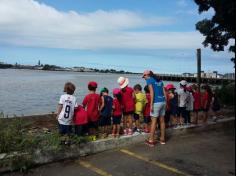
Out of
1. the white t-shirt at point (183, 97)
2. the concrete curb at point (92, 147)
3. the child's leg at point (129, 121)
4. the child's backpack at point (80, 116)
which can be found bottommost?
the concrete curb at point (92, 147)

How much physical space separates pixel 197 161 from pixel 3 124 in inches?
150

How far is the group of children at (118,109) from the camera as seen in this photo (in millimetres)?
7500

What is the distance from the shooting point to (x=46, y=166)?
6.74 m

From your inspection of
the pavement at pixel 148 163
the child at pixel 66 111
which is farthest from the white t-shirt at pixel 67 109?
the pavement at pixel 148 163

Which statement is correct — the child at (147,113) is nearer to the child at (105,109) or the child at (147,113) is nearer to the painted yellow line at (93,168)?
the child at (105,109)

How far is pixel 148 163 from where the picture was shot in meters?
7.00

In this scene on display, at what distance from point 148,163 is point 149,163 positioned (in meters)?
0.02

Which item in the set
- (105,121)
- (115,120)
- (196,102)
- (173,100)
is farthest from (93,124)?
(196,102)

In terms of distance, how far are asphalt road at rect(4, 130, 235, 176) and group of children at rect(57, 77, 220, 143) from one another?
2.36 feet

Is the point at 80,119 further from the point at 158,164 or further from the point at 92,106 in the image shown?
the point at 158,164

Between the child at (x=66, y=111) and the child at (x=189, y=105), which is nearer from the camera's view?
the child at (x=66, y=111)

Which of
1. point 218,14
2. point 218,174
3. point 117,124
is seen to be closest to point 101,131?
point 117,124

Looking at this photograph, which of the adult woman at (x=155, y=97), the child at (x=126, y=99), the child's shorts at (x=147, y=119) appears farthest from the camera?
the child's shorts at (x=147, y=119)

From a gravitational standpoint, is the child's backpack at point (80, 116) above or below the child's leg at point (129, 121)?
above
